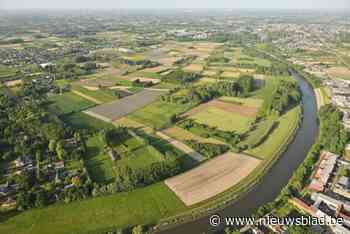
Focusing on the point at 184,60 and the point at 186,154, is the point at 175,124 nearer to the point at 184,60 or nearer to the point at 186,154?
the point at 186,154

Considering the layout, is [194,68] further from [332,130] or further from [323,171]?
[323,171]

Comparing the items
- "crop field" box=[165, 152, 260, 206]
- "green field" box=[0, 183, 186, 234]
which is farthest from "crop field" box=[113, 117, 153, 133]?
"green field" box=[0, 183, 186, 234]

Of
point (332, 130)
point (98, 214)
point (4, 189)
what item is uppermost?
point (332, 130)

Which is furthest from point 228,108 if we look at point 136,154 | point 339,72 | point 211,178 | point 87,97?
point 339,72

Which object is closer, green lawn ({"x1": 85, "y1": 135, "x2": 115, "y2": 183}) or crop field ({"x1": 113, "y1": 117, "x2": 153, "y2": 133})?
green lawn ({"x1": 85, "y1": 135, "x2": 115, "y2": 183})

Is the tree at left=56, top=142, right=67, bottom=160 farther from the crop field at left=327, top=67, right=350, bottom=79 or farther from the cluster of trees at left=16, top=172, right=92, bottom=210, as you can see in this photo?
the crop field at left=327, top=67, right=350, bottom=79
